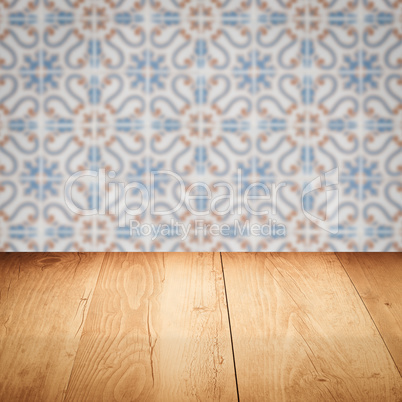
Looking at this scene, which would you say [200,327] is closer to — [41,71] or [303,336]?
[303,336]

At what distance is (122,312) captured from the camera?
0.84 metres

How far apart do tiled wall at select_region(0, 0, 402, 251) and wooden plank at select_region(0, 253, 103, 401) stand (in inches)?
3.8

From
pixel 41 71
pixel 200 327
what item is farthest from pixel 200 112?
pixel 200 327

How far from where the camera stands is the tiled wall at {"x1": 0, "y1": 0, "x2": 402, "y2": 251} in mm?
1058

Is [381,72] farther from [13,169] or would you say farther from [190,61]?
[13,169]

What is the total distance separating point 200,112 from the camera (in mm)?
1085

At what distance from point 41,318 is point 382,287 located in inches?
26.7

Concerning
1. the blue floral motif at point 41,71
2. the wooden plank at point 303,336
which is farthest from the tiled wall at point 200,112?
the wooden plank at point 303,336

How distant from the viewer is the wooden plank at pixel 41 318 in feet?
2.10

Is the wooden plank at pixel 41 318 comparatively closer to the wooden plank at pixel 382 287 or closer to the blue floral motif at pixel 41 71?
the blue floral motif at pixel 41 71

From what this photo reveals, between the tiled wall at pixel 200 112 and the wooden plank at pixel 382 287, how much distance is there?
0.05m

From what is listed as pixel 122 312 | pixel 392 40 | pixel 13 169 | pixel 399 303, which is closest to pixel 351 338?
pixel 399 303

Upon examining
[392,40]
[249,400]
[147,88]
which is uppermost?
[392,40]

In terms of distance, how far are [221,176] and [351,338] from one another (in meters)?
0.50
